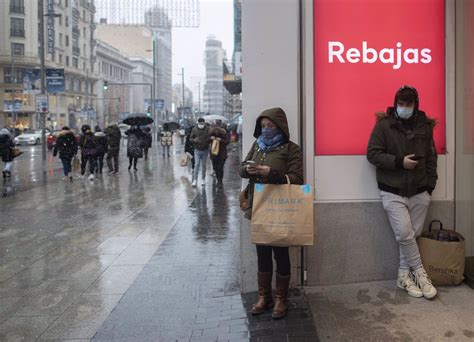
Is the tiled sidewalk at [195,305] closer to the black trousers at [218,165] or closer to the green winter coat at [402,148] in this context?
the green winter coat at [402,148]

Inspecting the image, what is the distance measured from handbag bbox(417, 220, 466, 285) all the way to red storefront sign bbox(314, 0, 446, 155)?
3.00ft

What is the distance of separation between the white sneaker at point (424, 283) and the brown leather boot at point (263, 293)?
1344 millimetres

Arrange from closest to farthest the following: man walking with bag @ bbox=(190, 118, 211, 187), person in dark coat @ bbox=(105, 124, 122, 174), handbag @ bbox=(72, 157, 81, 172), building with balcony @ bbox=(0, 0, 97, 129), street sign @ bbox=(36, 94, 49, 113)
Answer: man walking with bag @ bbox=(190, 118, 211, 187), handbag @ bbox=(72, 157, 81, 172), person in dark coat @ bbox=(105, 124, 122, 174), street sign @ bbox=(36, 94, 49, 113), building with balcony @ bbox=(0, 0, 97, 129)

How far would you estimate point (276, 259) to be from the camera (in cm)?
437

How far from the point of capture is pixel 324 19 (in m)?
4.84

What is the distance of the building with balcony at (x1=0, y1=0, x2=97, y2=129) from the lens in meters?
58.1

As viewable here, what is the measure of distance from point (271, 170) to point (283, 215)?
37 centimetres

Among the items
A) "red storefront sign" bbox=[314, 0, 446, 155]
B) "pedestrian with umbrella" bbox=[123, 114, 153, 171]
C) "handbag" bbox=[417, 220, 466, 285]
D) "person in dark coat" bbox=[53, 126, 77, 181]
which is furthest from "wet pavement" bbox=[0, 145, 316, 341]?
"pedestrian with umbrella" bbox=[123, 114, 153, 171]

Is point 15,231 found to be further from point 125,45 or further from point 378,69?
point 125,45

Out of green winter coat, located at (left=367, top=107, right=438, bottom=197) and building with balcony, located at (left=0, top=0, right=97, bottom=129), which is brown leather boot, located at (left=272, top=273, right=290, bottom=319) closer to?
green winter coat, located at (left=367, top=107, right=438, bottom=197)

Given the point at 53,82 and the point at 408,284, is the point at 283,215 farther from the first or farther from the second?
the point at 53,82

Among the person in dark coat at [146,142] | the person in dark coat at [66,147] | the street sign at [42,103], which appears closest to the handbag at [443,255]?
the person in dark coat at [66,147]

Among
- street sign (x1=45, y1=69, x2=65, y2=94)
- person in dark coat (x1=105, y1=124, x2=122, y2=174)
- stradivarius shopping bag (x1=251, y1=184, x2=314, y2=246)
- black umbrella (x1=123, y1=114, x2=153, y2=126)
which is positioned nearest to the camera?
stradivarius shopping bag (x1=251, y1=184, x2=314, y2=246)

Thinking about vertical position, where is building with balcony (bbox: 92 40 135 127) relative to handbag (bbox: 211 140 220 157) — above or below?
above
